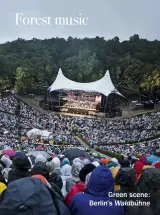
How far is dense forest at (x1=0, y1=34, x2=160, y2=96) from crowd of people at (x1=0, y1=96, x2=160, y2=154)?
9651 millimetres

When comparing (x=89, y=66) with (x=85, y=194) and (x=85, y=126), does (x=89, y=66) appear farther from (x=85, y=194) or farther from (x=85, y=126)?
(x=85, y=194)

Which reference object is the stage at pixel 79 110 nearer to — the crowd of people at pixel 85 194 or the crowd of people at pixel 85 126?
the crowd of people at pixel 85 126

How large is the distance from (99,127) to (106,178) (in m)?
33.4

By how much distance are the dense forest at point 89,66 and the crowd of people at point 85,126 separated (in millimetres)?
9651

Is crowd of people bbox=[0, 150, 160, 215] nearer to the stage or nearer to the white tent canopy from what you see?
the stage

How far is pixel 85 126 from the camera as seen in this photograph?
3700 cm

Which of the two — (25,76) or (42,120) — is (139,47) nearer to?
(25,76)

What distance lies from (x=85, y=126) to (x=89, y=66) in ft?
68.4

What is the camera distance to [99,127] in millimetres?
36750

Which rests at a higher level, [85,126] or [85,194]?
[85,194]

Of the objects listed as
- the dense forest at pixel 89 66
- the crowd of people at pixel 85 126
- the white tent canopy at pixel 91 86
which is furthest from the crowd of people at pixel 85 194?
the dense forest at pixel 89 66

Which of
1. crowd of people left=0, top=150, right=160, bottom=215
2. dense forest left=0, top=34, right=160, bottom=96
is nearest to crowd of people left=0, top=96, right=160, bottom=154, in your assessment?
dense forest left=0, top=34, right=160, bottom=96

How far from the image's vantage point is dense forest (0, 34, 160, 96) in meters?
50.9

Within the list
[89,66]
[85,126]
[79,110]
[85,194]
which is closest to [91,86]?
[79,110]
